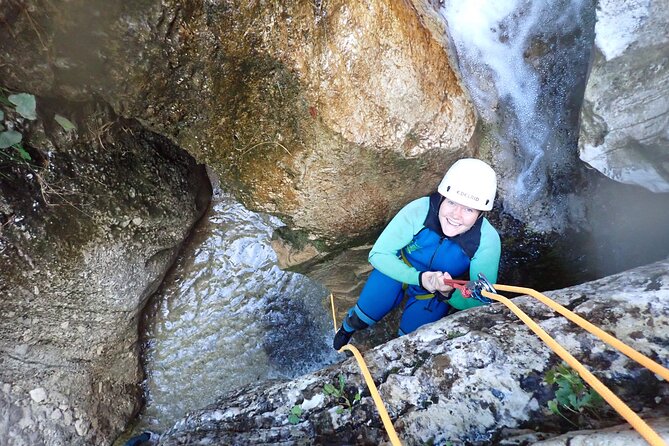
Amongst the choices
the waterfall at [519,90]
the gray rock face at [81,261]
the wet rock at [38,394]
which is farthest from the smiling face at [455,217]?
the wet rock at [38,394]

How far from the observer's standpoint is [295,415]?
2750mm

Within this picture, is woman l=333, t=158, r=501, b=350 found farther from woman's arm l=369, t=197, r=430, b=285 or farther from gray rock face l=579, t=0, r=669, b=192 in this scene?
gray rock face l=579, t=0, r=669, b=192

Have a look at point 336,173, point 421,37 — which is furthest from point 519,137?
point 336,173

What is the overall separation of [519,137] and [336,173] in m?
1.85

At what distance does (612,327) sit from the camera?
95.2 inches

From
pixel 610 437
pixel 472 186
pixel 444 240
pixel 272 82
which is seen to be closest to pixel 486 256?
pixel 444 240

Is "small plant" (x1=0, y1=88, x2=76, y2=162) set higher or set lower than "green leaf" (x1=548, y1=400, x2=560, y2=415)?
lower

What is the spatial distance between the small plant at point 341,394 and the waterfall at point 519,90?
234 centimetres

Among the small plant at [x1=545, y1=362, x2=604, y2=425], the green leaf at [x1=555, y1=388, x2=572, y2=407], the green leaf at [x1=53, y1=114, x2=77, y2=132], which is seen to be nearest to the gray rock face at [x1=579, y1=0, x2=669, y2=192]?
the small plant at [x1=545, y1=362, x2=604, y2=425]

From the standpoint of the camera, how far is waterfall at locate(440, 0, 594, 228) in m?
3.79

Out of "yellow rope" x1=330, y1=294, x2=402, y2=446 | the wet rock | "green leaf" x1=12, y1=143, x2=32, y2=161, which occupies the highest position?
"yellow rope" x1=330, y1=294, x2=402, y2=446

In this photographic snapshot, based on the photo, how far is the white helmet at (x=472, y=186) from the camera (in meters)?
3.00

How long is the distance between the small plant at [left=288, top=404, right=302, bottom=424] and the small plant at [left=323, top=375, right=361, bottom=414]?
0.21 metres

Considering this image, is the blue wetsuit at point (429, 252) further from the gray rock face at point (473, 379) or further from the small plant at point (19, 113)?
the small plant at point (19, 113)
